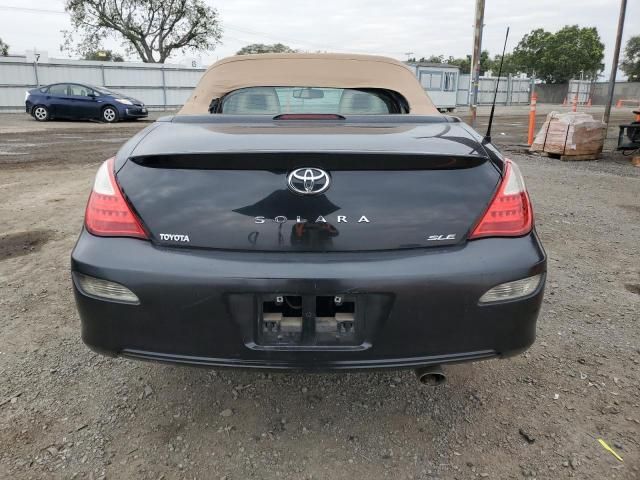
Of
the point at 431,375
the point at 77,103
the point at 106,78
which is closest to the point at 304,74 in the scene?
the point at 431,375

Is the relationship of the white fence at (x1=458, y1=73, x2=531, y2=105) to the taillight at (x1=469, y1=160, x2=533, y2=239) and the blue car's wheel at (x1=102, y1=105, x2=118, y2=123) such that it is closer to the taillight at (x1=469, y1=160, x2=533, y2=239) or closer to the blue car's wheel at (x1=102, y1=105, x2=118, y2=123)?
the blue car's wheel at (x1=102, y1=105, x2=118, y2=123)

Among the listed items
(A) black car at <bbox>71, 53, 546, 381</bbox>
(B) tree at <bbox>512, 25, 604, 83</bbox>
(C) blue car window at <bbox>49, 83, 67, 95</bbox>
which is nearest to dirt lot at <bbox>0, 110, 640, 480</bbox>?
(A) black car at <bbox>71, 53, 546, 381</bbox>

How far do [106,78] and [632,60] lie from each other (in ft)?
245

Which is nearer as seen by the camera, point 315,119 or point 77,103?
point 315,119

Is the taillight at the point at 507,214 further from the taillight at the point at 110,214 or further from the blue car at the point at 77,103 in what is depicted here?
the blue car at the point at 77,103

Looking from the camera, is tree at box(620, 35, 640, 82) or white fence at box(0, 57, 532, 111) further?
tree at box(620, 35, 640, 82)

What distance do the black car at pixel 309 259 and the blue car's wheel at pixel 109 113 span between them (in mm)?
18015

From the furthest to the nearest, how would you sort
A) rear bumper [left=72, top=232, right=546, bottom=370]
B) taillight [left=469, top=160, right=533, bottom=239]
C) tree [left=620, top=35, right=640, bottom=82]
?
tree [left=620, top=35, right=640, bottom=82]
taillight [left=469, top=160, right=533, bottom=239]
rear bumper [left=72, top=232, right=546, bottom=370]

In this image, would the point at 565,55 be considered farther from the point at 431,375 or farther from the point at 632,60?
the point at 431,375

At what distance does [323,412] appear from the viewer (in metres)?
2.27

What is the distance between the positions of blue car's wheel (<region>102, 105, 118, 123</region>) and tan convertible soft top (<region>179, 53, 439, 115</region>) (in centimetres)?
1631

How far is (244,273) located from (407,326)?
0.60 metres

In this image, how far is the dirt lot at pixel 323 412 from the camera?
1.94 m

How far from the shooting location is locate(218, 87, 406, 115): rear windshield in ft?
10.4
